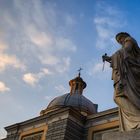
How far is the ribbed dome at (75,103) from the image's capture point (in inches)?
1379

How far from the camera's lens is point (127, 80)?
16.0ft

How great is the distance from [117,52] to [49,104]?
3263 cm

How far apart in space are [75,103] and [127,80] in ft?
100

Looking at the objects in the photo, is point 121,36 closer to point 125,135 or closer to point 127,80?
point 127,80

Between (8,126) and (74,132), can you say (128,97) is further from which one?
(8,126)

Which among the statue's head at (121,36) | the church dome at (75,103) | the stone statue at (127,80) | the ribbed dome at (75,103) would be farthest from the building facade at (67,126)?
the stone statue at (127,80)

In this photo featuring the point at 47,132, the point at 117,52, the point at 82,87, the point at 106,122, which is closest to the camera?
the point at 117,52

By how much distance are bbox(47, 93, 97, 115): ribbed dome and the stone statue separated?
29452mm

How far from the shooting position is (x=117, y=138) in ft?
13.7

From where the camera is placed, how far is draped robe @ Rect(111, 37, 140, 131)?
454 centimetres

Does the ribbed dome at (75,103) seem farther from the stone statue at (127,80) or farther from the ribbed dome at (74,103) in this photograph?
the stone statue at (127,80)

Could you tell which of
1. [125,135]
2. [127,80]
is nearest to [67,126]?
[127,80]

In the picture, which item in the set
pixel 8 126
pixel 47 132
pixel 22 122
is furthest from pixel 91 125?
pixel 8 126

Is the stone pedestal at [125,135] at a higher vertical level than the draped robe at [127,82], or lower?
lower
